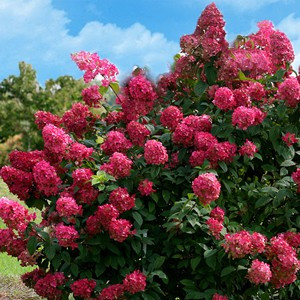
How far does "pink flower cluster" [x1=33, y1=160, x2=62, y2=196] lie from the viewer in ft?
11.6

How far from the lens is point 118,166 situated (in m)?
3.45

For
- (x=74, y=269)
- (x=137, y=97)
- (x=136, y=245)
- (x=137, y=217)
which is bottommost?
(x=74, y=269)

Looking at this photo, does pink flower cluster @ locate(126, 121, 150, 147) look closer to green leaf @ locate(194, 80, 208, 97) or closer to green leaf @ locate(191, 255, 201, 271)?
green leaf @ locate(194, 80, 208, 97)


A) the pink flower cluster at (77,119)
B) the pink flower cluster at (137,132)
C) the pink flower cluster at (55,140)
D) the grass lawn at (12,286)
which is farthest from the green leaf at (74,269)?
the grass lawn at (12,286)

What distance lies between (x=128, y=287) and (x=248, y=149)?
3.80 ft

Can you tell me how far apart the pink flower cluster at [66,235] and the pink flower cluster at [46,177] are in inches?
11.4

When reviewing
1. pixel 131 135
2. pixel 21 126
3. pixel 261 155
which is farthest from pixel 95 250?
pixel 21 126

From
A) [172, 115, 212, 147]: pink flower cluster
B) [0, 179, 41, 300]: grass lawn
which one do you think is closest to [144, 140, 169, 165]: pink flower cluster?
[172, 115, 212, 147]: pink flower cluster

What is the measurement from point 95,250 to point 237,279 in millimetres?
939

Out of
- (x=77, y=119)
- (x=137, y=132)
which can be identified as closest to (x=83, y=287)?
(x=137, y=132)

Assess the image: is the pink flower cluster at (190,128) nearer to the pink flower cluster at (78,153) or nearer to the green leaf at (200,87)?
the green leaf at (200,87)

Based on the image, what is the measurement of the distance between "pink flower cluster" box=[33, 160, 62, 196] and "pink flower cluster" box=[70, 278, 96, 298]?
23.6 inches

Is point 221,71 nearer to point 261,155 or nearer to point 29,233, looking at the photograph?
point 261,155

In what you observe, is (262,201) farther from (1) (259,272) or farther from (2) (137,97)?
(2) (137,97)
